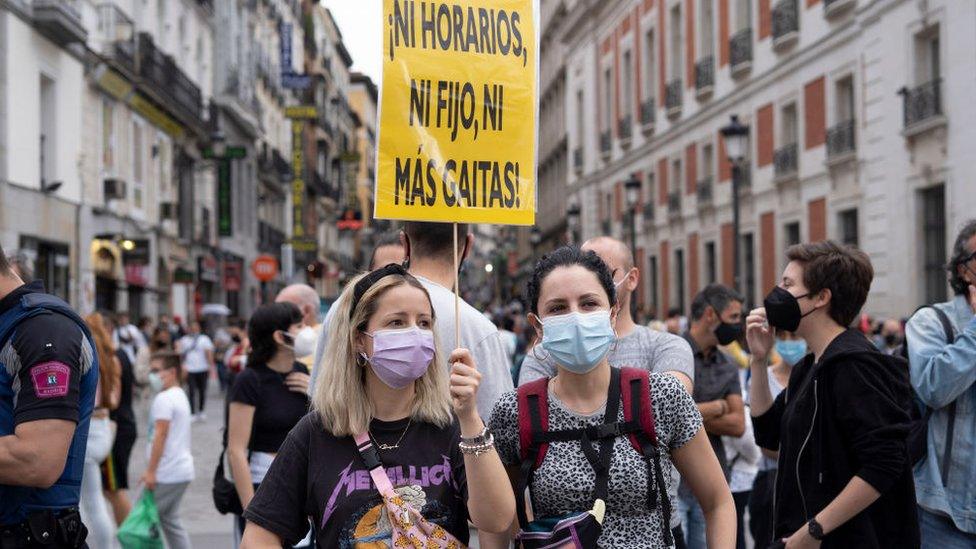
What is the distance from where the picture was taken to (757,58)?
1138 inches

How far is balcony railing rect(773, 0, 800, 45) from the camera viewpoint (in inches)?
1032

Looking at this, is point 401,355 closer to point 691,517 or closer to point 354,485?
point 354,485

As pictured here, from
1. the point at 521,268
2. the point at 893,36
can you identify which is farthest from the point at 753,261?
the point at 521,268

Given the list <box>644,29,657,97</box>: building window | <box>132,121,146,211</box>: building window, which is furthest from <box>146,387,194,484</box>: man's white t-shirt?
<box>644,29,657,97</box>: building window

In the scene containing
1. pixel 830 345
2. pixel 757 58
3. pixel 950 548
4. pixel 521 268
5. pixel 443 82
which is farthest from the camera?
pixel 521 268

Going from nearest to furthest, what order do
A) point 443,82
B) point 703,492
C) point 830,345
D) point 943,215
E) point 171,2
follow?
point 703,492
point 443,82
point 830,345
point 943,215
point 171,2

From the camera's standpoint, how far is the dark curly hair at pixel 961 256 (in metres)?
4.81

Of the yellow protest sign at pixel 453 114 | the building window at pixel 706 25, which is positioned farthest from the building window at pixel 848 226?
the yellow protest sign at pixel 453 114

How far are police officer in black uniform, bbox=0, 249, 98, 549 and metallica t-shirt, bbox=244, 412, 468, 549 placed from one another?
814mm

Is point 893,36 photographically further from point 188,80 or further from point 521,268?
point 521,268

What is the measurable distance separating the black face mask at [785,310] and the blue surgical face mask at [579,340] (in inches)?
46.6

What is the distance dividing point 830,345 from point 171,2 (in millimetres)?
30822

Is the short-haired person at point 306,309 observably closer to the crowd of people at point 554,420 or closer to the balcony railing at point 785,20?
the crowd of people at point 554,420

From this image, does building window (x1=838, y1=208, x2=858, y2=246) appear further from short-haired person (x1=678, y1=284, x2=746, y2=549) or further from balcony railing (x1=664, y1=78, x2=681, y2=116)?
short-haired person (x1=678, y1=284, x2=746, y2=549)
